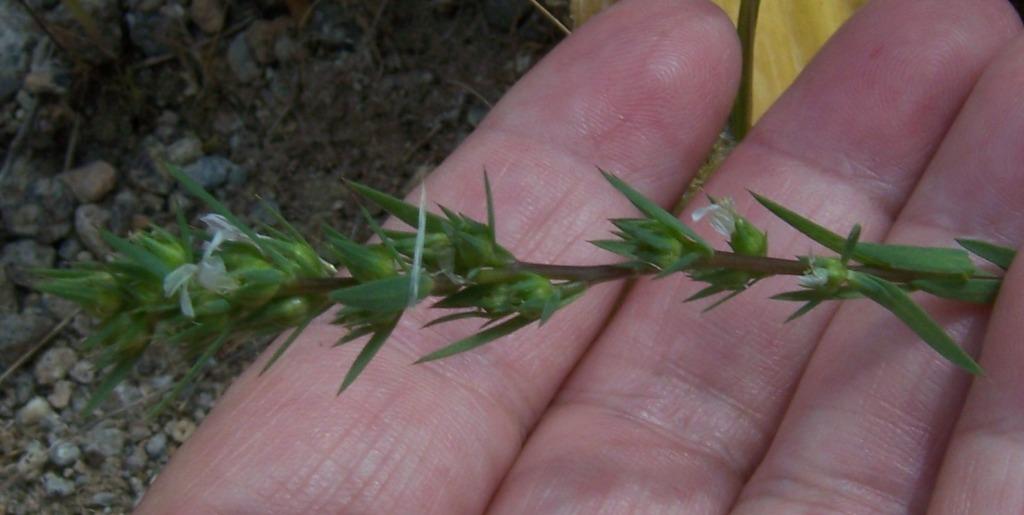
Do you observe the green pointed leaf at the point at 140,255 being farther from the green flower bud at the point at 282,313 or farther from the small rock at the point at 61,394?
the small rock at the point at 61,394

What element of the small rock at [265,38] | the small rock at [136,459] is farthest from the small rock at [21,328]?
the small rock at [265,38]

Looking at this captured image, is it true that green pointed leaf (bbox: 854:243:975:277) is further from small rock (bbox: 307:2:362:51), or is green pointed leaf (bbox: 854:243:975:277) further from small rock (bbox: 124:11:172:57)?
small rock (bbox: 124:11:172:57)

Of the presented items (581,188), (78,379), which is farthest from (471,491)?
(78,379)

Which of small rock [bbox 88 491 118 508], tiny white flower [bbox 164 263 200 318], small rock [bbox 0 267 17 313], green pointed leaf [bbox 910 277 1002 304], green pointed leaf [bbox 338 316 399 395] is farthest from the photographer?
small rock [bbox 0 267 17 313]

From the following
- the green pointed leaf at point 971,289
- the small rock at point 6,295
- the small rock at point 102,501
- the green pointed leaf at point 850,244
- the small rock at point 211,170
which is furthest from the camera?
the small rock at point 211,170

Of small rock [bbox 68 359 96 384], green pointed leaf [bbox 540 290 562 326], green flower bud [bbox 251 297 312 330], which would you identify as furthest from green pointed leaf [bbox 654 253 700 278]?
small rock [bbox 68 359 96 384]

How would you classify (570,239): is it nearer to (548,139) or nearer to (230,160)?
(548,139)
